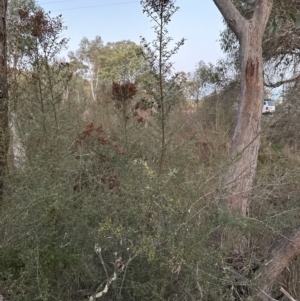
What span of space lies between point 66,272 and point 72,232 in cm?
20

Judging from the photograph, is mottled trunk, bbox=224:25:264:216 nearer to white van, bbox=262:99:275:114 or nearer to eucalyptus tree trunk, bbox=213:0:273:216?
eucalyptus tree trunk, bbox=213:0:273:216

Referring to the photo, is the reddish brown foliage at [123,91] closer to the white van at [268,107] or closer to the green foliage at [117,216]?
the green foliage at [117,216]

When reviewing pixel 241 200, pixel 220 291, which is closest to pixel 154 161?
pixel 241 200

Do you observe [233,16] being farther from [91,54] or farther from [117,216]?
[91,54]

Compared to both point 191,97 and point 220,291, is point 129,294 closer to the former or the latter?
point 220,291

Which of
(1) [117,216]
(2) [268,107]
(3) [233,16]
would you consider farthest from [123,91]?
(2) [268,107]

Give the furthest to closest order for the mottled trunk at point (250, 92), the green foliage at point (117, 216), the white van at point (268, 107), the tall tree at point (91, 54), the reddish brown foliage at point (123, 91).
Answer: the tall tree at point (91, 54) → the white van at point (268, 107) → the mottled trunk at point (250, 92) → the reddish brown foliage at point (123, 91) → the green foliage at point (117, 216)

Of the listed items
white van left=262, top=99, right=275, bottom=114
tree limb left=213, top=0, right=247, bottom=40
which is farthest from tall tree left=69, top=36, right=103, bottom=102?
tree limb left=213, top=0, right=247, bottom=40

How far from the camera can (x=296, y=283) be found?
2633 mm

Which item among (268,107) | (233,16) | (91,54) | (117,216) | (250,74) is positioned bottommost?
(117,216)

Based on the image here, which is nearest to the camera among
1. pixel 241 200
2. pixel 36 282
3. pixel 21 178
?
pixel 36 282

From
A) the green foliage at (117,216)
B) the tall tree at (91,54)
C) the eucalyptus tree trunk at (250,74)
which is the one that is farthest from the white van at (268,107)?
the tall tree at (91,54)

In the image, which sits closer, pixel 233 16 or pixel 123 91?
pixel 123 91

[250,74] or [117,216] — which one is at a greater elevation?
[250,74]
